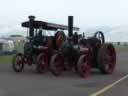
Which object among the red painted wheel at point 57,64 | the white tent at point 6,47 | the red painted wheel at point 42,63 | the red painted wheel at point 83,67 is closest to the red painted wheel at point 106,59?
the red painted wheel at point 83,67

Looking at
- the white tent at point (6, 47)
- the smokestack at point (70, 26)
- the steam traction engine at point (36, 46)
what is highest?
the smokestack at point (70, 26)

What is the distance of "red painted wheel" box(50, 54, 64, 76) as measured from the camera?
19.0 meters

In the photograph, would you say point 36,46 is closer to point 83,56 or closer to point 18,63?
point 18,63

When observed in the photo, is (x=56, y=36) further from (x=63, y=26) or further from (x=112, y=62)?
(x=112, y=62)

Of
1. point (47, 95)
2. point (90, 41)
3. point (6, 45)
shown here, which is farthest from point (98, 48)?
point (6, 45)

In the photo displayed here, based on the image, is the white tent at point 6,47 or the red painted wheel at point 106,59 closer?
the red painted wheel at point 106,59

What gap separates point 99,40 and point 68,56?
1.99 meters

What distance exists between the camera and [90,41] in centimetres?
2066

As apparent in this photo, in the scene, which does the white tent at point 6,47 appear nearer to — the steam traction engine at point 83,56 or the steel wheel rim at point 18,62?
the steel wheel rim at point 18,62

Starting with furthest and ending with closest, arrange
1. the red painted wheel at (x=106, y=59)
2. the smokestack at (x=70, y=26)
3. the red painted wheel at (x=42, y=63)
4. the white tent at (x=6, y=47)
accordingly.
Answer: the white tent at (x=6, y=47), the smokestack at (x=70, y=26), the red painted wheel at (x=42, y=63), the red painted wheel at (x=106, y=59)

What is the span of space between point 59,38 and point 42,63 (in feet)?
6.20

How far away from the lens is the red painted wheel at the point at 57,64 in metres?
19.0

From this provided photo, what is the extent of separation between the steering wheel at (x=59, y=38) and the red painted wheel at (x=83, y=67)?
2698mm

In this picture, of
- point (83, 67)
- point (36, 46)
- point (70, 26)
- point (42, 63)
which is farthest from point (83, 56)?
point (70, 26)
